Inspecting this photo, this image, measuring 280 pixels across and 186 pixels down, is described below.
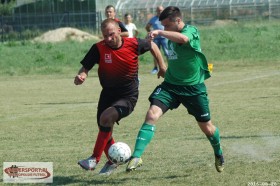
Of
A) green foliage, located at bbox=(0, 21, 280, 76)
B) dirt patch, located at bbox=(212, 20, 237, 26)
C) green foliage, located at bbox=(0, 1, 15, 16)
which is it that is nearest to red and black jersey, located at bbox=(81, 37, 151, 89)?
green foliage, located at bbox=(0, 21, 280, 76)

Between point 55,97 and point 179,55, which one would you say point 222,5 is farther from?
point 179,55

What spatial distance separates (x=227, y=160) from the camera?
9.21 m

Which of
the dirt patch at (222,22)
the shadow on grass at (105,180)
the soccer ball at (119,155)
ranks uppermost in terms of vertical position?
the soccer ball at (119,155)

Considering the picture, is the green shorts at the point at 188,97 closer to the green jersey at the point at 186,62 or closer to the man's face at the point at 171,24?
the green jersey at the point at 186,62

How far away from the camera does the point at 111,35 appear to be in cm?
852

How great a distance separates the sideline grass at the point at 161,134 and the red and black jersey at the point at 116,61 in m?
1.02

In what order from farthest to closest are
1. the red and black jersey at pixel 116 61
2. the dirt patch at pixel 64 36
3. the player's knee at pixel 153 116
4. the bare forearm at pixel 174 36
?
the dirt patch at pixel 64 36 < the red and black jersey at pixel 116 61 < the player's knee at pixel 153 116 < the bare forearm at pixel 174 36

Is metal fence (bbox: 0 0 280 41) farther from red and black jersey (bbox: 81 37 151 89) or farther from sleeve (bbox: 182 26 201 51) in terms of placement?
sleeve (bbox: 182 26 201 51)

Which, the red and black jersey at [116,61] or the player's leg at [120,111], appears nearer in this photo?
the player's leg at [120,111]

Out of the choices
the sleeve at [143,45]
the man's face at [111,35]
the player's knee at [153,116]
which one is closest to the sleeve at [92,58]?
the man's face at [111,35]

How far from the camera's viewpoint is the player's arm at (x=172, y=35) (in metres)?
7.88

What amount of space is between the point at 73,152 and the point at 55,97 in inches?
333

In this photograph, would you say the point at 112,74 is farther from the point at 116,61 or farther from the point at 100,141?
the point at 100,141

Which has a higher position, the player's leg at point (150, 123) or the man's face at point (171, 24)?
the man's face at point (171, 24)
